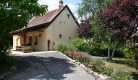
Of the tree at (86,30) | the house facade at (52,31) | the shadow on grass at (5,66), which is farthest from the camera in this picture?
the tree at (86,30)

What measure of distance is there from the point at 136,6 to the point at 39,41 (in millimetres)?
11531

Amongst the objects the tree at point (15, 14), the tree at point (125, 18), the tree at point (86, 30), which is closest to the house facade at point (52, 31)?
the tree at point (86, 30)

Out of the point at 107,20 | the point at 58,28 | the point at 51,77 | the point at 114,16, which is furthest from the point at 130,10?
the point at 58,28

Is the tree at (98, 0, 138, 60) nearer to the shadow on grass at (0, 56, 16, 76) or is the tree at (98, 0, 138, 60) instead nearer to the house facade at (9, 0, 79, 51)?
the shadow on grass at (0, 56, 16, 76)

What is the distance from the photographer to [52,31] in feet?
45.0

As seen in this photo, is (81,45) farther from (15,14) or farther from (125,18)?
(15,14)

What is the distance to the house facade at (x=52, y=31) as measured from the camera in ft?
42.4

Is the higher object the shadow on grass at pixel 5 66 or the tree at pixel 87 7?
the tree at pixel 87 7

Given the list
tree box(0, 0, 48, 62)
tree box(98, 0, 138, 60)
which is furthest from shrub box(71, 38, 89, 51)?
tree box(0, 0, 48, 62)

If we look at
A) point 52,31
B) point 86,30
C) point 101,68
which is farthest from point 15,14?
point 86,30

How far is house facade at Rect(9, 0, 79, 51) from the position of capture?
509 inches

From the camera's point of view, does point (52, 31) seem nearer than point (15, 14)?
No

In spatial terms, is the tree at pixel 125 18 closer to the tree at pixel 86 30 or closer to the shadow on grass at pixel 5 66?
the shadow on grass at pixel 5 66

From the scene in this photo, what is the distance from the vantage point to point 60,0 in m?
15.6
